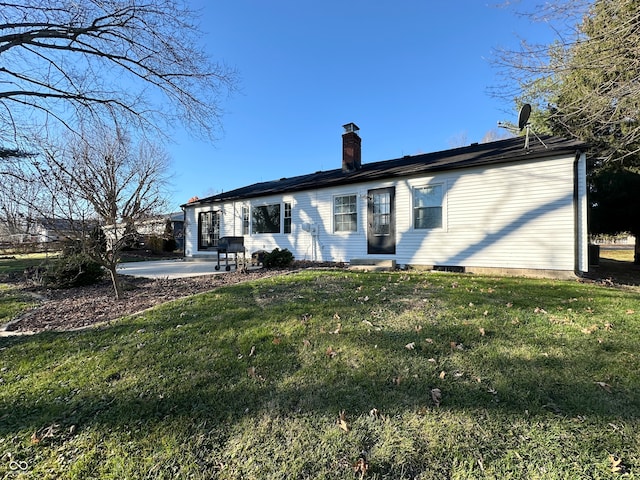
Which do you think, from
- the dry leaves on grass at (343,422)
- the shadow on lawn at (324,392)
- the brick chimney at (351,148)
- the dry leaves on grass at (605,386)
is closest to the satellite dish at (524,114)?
the brick chimney at (351,148)

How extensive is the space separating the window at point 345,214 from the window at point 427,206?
2053mm

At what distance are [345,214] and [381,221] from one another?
1379mm

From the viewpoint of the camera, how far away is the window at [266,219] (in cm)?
1235

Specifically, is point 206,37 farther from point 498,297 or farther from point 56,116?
point 498,297

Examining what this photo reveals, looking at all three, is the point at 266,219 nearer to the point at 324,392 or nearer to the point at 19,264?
the point at 324,392

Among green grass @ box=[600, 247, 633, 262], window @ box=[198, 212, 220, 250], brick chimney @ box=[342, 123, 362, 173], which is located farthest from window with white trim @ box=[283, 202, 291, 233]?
green grass @ box=[600, 247, 633, 262]

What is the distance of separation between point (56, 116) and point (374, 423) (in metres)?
8.95

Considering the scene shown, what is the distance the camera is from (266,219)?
1268 centimetres

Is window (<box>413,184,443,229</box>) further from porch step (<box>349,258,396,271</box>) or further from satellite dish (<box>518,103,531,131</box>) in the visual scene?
satellite dish (<box>518,103,531,131</box>)

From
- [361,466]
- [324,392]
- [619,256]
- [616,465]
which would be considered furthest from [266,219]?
[619,256]

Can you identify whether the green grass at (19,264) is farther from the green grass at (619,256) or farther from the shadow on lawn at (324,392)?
the green grass at (619,256)

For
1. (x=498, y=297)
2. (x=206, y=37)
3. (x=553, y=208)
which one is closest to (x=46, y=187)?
(x=206, y=37)

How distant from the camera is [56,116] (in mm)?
6844

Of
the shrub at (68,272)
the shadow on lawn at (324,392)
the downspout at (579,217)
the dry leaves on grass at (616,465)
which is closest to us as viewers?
the dry leaves on grass at (616,465)
